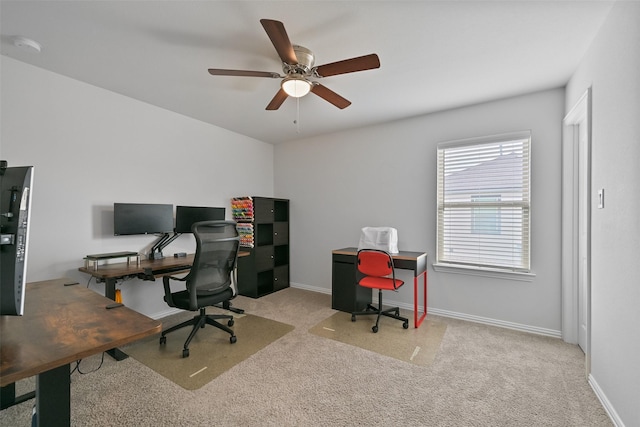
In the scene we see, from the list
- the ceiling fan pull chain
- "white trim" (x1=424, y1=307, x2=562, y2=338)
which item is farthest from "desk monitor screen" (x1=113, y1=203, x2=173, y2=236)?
"white trim" (x1=424, y1=307, x2=562, y2=338)

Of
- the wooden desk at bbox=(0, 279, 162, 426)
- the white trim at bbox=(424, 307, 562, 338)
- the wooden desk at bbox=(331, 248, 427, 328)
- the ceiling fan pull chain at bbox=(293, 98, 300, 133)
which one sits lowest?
the white trim at bbox=(424, 307, 562, 338)

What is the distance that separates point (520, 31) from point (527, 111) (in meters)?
1.32

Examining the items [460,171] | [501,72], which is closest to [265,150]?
[460,171]

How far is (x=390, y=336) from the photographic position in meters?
2.89

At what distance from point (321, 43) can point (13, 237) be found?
2.11 meters

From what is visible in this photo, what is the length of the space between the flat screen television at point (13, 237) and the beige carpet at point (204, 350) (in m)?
1.44

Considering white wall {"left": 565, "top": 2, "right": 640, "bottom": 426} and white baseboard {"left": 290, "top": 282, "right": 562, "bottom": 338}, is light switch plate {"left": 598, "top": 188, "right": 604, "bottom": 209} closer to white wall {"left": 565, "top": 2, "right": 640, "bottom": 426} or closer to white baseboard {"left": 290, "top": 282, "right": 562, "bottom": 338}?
white wall {"left": 565, "top": 2, "right": 640, "bottom": 426}

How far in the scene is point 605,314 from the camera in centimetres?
186

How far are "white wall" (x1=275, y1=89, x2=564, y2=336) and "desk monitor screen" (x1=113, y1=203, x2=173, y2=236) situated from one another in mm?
2131

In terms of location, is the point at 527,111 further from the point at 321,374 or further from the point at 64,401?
the point at 64,401

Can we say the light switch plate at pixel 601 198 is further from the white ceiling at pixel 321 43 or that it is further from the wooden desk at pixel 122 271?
the wooden desk at pixel 122 271

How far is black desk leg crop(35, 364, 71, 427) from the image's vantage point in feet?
3.04

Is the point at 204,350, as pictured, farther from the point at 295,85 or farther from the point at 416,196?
the point at 416,196

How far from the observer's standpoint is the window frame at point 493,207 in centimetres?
298
